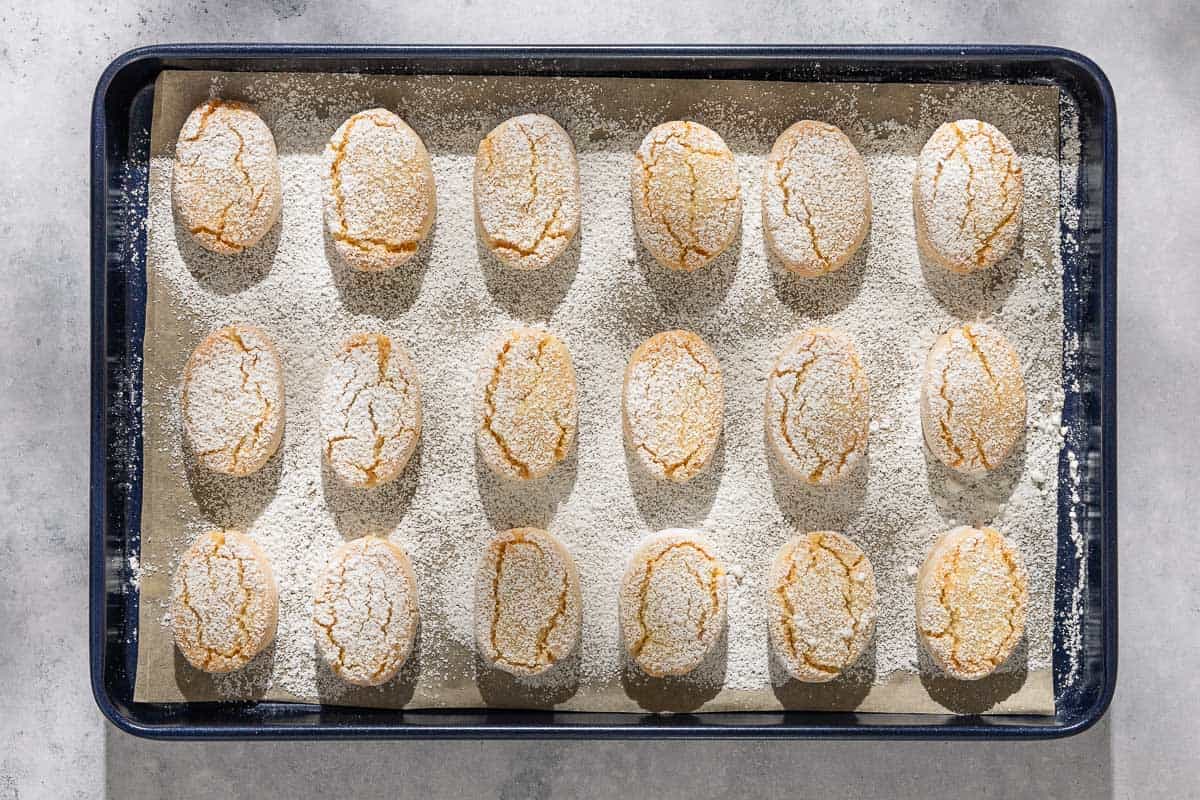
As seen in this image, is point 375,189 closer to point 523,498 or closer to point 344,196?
point 344,196

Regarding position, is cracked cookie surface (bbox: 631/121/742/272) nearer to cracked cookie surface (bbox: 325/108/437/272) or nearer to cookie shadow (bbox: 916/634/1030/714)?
cracked cookie surface (bbox: 325/108/437/272)

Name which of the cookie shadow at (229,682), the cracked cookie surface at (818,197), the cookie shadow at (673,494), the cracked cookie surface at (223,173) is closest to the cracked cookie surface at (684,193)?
the cracked cookie surface at (818,197)

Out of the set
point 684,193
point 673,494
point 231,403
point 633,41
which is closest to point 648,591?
point 673,494

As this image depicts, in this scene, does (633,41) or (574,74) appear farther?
(633,41)

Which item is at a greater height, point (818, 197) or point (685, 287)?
point (818, 197)

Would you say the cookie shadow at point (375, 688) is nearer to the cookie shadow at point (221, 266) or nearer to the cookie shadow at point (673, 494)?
the cookie shadow at point (673, 494)
